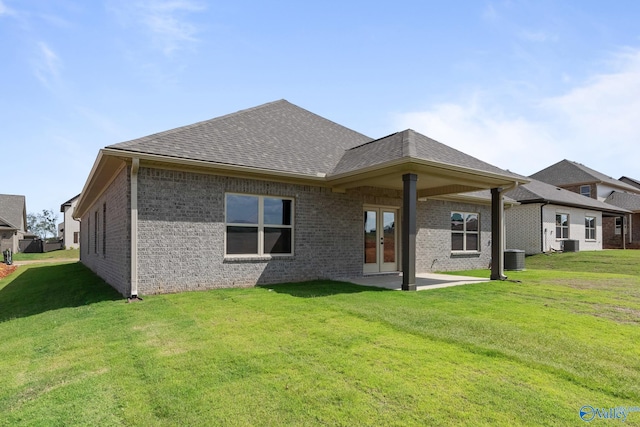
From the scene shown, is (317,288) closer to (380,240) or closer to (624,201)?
(380,240)

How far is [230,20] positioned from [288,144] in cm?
389

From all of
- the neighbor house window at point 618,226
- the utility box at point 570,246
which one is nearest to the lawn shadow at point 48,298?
the utility box at point 570,246

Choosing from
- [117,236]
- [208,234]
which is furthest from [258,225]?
[117,236]

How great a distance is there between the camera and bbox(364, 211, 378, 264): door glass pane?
1195 centimetres

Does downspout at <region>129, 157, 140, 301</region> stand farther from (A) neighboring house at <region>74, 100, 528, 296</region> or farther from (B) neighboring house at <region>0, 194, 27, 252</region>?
(B) neighboring house at <region>0, 194, 27, 252</region>

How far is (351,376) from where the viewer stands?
3.64 m

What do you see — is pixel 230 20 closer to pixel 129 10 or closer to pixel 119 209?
pixel 129 10

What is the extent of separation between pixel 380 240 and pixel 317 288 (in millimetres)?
4062

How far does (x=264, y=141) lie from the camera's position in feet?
35.9

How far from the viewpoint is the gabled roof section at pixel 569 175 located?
32688 mm

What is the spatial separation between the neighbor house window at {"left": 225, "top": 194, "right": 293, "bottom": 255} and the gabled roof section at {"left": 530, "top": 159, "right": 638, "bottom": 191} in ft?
109

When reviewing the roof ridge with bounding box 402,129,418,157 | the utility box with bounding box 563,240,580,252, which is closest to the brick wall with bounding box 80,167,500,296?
the roof ridge with bounding box 402,129,418,157

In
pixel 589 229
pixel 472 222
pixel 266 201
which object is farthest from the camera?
pixel 589 229

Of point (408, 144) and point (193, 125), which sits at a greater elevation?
point (193, 125)
